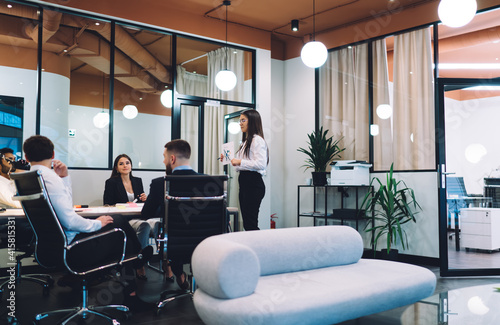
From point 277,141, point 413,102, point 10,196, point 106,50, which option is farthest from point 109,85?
point 413,102

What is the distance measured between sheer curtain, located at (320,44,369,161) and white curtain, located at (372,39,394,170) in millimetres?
161

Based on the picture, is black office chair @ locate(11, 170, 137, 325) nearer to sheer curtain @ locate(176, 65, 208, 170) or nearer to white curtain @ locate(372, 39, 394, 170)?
sheer curtain @ locate(176, 65, 208, 170)

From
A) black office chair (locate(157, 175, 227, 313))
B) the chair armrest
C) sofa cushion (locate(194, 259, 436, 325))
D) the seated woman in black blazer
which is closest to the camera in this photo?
sofa cushion (locate(194, 259, 436, 325))

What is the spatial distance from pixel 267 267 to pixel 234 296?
535mm

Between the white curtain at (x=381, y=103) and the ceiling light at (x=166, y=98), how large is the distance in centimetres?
297

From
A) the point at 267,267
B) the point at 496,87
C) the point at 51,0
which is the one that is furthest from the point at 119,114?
the point at 496,87

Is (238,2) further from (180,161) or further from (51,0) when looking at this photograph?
(180,161)

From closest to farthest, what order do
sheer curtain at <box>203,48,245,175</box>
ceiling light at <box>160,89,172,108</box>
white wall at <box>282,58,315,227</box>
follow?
ceiling light at <box>160,89,172,108</box> → sheer curtain at <box>203,48,245,175</box> → white wall at <box>282,58,315,227</box>

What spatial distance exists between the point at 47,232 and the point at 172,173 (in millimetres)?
1075

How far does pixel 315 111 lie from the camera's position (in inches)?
276

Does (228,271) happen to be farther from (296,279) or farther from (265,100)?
(265,100)

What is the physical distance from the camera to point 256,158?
4258 millimetres

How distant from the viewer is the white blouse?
4238 millimetres

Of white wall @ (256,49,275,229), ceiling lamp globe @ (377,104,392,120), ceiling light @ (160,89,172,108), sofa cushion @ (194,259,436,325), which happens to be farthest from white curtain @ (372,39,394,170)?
sofa cushion @ (194,259,436,325)
